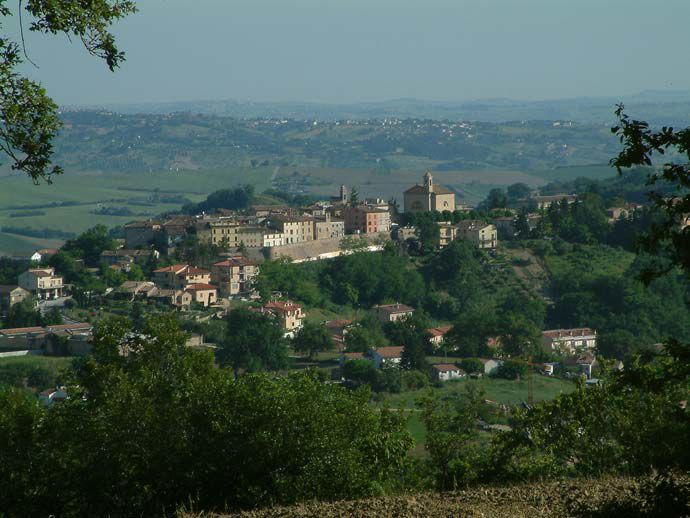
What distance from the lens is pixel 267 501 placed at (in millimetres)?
8461

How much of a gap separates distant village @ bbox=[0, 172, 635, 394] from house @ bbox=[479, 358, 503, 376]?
0.10 ft

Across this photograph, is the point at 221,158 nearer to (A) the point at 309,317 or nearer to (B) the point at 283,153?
(B) the point at 283,153

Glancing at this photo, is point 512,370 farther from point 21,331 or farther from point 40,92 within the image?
point 40,92

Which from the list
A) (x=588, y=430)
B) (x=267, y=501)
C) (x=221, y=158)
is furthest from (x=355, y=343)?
(x=221, y=158)

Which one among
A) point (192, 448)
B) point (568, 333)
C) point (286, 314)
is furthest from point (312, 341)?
point (192, 448)

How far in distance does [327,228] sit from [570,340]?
48.1ft

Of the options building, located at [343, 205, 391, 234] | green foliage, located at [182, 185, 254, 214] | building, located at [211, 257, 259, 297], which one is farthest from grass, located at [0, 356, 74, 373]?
green foliage, located at [182, 185, 254, 214]

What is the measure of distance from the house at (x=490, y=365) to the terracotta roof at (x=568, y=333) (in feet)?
11.0

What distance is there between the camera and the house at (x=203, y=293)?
4378 cm

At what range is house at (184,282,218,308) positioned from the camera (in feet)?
144

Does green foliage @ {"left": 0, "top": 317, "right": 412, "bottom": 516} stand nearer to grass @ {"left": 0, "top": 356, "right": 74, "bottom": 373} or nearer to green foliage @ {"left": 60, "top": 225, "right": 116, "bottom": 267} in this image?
grass @ {"left": 0, "top": 356, "right": 74, "bottom": 373}

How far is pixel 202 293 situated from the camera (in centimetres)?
4419

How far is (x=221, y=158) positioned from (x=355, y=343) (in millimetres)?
121012

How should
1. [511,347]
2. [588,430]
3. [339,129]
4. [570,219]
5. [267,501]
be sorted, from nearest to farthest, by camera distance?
[267,501] → [588,430] → [511,347] → [570,219] → [339,129]
